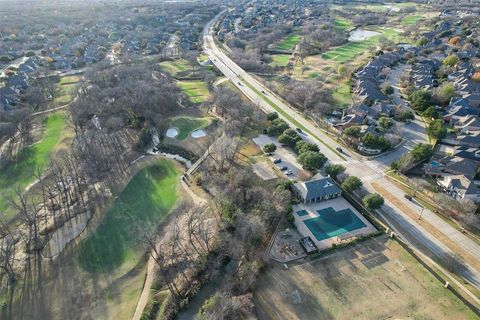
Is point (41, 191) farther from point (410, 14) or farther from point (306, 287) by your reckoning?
point (410, 14)

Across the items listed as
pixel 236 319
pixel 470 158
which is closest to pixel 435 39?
pixel 470 158

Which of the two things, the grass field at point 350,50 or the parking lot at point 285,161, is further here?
the grass field at point 350,50

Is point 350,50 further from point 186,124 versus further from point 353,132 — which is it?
point 186,124

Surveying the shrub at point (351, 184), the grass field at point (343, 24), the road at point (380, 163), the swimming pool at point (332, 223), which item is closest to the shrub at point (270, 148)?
→ the road at point (380, 163)

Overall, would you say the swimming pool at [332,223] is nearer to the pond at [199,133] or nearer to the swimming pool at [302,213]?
the swimming pool at [302,213]

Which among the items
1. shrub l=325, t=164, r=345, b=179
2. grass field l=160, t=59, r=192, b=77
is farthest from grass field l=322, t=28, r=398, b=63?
shrub l=325, t=164, r=345, b=179

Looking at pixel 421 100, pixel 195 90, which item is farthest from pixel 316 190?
pixel 195 90
